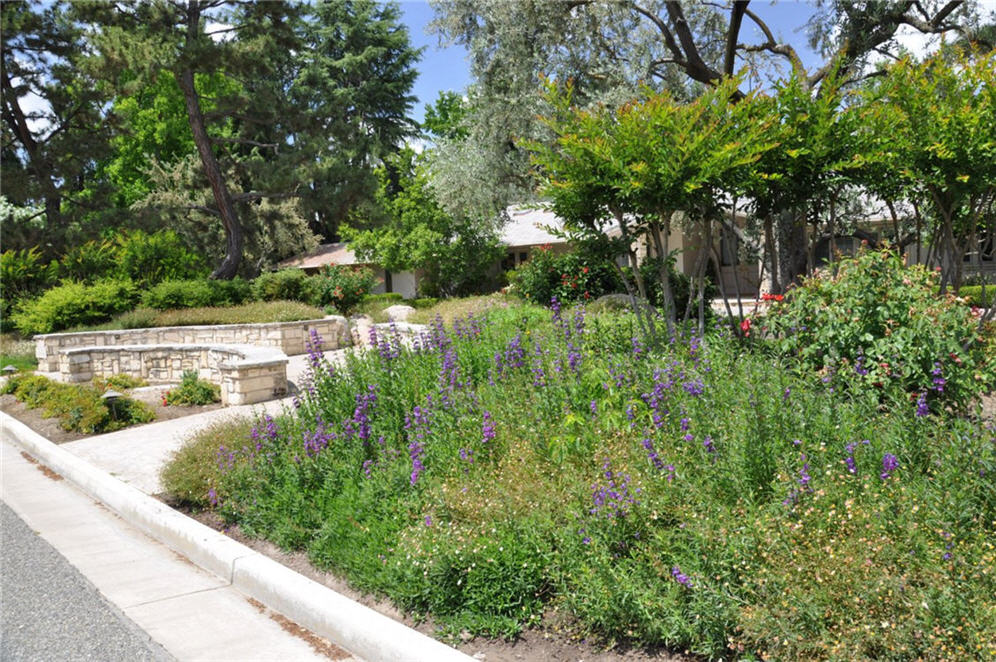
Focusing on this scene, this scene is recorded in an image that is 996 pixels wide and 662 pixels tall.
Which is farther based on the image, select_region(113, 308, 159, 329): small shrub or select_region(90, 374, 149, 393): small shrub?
select_region(113, 308, 159, 329): small shrub

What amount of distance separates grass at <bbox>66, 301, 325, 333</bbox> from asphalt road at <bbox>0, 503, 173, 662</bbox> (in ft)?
39.0

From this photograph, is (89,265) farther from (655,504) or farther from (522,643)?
(655,504)

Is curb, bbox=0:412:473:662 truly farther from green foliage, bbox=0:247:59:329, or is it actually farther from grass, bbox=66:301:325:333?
green foliage, bbox=0:247:59:329

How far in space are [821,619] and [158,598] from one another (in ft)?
12.4

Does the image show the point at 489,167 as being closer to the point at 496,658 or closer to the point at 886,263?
the point at 886,263

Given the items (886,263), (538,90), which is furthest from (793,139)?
(538,90)

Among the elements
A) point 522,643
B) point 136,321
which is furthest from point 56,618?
point 136,321

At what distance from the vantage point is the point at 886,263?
18.8ft

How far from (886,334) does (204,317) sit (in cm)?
1560

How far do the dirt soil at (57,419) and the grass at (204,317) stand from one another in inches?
189

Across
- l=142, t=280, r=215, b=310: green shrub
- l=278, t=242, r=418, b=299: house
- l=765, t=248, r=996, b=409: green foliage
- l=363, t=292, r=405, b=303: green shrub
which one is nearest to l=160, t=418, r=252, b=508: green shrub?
l=765, t=248, r=996, b=409: green foliage

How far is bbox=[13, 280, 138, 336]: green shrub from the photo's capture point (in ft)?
56.4

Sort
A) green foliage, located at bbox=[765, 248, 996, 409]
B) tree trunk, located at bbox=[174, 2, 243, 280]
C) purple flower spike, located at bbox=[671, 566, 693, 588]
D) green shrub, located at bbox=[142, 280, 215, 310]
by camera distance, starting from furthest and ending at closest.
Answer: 1. tree trunk, located at bbox=[174, 2, 243, 280]
2. green shrub, located at bbox=[142, 280, 215, 310]
3. green foliage, located at bbox=[765, 248, 996, 409]
4. purple flower spike, located at bbox=[671, 566, 693, 588]

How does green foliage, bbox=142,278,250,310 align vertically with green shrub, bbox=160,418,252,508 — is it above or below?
above
